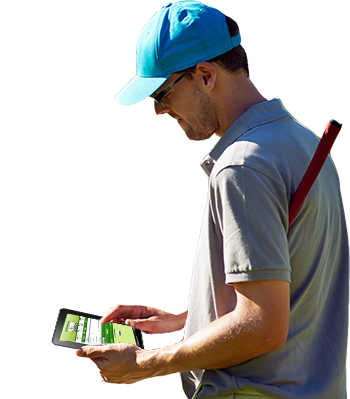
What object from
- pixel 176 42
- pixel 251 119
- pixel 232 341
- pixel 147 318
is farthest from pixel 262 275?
pixel 147 318

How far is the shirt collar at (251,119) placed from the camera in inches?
63.9

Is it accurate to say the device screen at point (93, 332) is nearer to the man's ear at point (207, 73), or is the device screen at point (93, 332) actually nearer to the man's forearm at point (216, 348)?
→ the man's forearm at point (216, 348)

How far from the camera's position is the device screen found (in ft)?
5.95

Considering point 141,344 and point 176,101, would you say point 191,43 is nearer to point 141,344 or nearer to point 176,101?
point 176,101

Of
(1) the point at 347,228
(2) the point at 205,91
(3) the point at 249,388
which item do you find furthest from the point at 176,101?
(3) the point at 249,388

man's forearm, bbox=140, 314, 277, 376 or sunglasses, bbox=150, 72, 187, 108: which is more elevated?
sunglasses, bbox=150, 72, 187, 108

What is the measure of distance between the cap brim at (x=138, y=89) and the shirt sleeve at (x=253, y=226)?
514 mm

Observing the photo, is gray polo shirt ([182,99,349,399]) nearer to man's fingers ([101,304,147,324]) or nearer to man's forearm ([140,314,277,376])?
man's forearm ([140,314,277,376])

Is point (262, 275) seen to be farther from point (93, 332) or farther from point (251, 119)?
point (93, 332)

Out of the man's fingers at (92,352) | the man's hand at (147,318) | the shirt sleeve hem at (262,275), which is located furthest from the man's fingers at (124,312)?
the shirt sleeve hem at (262,275)

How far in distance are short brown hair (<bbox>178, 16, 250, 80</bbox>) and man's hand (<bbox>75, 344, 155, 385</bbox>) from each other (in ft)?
3.26

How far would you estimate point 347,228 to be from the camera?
177cm

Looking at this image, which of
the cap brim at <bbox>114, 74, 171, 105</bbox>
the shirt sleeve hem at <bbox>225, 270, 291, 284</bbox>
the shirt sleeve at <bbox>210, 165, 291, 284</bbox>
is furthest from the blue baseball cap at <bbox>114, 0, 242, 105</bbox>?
the shirt sleeve hem at <bbox>225, 270, 291, 284</bbox>

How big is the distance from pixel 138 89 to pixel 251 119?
1.52 ft
